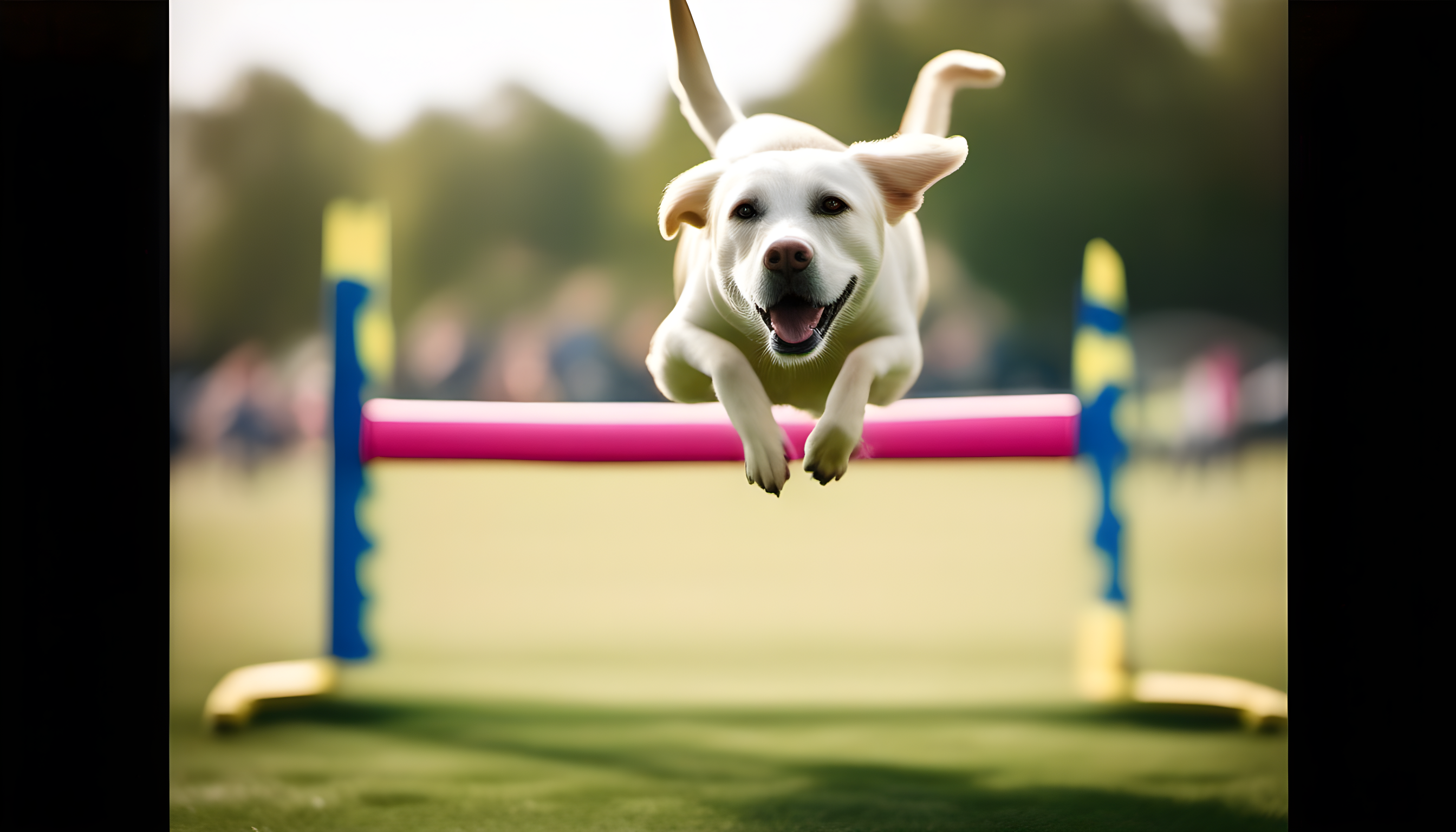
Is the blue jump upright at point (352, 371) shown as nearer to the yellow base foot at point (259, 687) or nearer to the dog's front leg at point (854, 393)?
the yellow base foot at point (259, 687)

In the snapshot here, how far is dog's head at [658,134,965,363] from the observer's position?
1.24 meters

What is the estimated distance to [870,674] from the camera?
108 inches

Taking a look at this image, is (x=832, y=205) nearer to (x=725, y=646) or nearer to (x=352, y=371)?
(x=352, y=371)

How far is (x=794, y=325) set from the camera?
127cm

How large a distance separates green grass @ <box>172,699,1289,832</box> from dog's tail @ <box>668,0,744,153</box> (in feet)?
4.57

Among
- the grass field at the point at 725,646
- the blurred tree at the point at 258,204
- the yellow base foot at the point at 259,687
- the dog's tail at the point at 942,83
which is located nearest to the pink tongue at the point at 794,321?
the dog's tail at the point at 942,83

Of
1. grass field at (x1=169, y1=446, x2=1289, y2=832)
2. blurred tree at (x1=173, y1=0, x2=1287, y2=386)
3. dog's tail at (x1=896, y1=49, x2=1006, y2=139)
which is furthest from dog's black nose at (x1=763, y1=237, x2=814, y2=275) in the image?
blurred tree at (x1=173, y1=0, x2=1287, y2=386)

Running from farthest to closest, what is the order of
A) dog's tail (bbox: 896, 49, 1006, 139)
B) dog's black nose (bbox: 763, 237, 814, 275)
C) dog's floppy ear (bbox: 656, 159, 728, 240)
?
dog's tail (bbox: 896, 49, 1006, 139)
dog's floppy ear (bbox: 656, 159, 728, 240)
dog's black nose (bbox: 763, 237, 814, 275)

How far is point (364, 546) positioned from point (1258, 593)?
2.21 meters

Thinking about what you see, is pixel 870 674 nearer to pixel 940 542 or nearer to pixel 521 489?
pixel 940 542

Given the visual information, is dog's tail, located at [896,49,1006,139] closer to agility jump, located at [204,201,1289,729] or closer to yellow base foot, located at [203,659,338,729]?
agility jump, located at [204,201,1289,729]

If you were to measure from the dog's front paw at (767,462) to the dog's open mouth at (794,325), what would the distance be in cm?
11

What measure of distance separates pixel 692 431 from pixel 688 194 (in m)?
0.79
